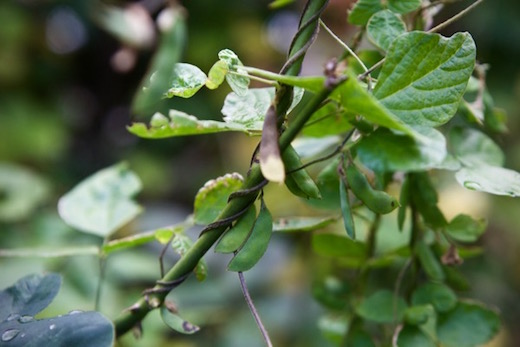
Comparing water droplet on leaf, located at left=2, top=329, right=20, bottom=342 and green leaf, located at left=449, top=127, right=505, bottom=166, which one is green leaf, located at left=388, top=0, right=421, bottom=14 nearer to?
green leaf, located at left=449, top=127, right=505, bottom=166

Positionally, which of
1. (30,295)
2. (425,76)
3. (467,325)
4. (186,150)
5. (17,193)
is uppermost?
(425,76)

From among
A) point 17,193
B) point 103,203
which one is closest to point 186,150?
point 17,193

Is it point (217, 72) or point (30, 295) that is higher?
point (217, 72)

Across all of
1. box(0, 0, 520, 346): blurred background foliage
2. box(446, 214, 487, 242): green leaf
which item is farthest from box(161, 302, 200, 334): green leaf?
box(0, 0, 520, 346): blurred background foliage

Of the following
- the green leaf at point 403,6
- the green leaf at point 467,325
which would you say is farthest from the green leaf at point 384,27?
the green leaf at point 467,325

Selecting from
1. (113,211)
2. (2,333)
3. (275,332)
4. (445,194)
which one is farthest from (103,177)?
(445,194)

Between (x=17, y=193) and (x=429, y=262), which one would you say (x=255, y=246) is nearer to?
(x=429, y=262)
